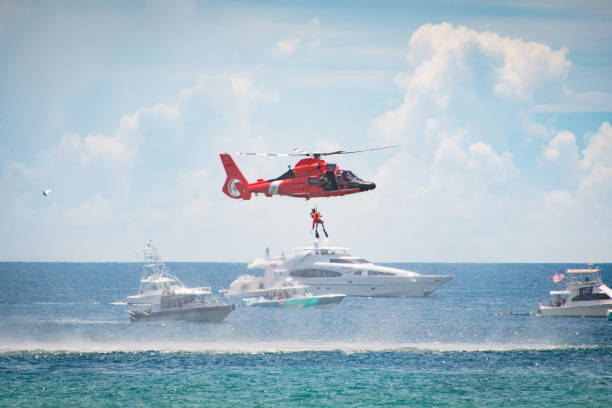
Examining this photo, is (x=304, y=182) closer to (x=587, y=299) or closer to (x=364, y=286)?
(x=587, y=299)

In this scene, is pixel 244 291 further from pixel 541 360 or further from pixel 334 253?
pixel 541 360

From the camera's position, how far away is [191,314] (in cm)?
6944

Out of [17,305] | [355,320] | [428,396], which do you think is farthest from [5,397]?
[17,305]

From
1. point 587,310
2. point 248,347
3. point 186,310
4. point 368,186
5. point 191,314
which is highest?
point 368,186

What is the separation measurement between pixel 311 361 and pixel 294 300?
3941 centimetres

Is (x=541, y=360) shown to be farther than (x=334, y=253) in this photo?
No

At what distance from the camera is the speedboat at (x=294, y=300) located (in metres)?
90.9

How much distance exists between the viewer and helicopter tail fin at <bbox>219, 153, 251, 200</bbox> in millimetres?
38812

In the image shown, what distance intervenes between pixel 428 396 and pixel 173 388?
16.8 m

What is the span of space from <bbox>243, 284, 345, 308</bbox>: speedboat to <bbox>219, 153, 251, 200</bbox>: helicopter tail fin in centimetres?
5388

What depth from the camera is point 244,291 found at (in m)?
104

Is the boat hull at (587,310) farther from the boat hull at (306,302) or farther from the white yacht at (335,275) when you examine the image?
the white yacht at (335,275)

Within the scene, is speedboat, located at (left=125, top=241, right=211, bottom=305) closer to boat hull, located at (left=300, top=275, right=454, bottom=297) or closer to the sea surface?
the sea surface

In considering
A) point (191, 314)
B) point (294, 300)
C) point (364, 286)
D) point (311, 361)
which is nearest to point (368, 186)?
point (311, 361)
